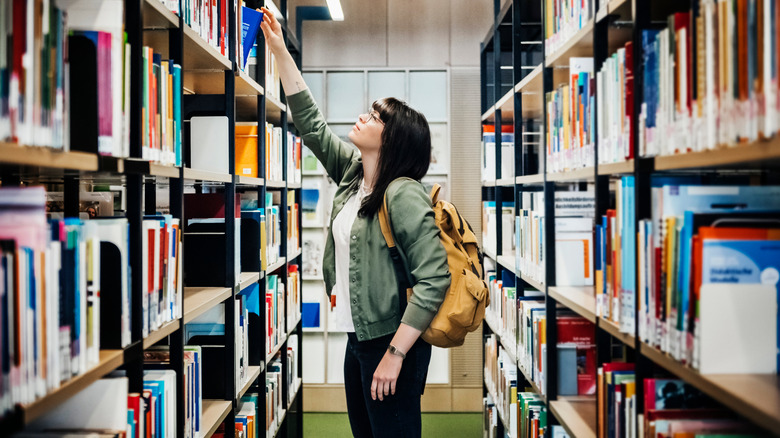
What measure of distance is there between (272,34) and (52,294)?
5.15ft

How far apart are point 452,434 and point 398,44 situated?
2.92m

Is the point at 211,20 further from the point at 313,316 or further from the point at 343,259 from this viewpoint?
the point at 313,316

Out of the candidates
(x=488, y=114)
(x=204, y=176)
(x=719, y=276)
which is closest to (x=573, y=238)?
(x=719, y=276)

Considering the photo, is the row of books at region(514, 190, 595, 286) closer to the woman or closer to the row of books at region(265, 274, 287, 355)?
the woman

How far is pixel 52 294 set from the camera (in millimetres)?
1039

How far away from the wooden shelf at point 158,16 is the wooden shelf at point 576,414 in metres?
1.65

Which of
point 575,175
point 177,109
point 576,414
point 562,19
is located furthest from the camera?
point 562,19

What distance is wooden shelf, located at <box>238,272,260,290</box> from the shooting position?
7.88 feet

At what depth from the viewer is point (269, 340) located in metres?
2.96

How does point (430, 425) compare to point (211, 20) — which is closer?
point (211, 20)

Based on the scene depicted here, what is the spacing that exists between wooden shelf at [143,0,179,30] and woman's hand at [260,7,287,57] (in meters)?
0.62

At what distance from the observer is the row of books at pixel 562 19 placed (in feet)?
6.14

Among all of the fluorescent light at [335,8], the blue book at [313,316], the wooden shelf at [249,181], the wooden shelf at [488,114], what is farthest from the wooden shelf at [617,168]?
the blue book at [313,316]

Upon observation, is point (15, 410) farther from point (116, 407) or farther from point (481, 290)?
point (481, 290)
